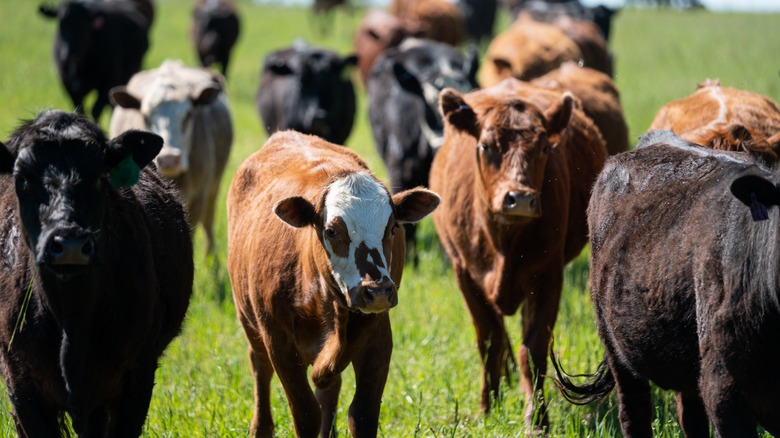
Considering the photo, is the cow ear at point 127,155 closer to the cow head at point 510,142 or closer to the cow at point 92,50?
the cow head at point 510,142

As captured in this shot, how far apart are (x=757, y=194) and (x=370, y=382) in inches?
86.8

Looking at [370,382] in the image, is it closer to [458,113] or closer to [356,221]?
[356,221]

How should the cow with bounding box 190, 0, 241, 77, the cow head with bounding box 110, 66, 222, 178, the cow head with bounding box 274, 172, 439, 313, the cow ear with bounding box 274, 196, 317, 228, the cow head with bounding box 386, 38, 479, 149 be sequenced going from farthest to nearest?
1. the cow with bounding box 190, 0, 241, 77
2. the cow head with bounding box 386, 38, 479, 149
3. the cow head with bounding box 110, 66, 222, 178
4. the cow ear with bounding box 274, 196, 317, 228
5. the cow head with bounding box 274, 172, 439, 313

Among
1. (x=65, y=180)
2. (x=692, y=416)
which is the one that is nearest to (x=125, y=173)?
(x=65, y=180)

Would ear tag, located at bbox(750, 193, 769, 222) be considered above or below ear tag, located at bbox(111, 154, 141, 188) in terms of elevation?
below

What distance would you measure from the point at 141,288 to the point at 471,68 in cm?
863

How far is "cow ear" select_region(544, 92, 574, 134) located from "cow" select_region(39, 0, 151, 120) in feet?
34.4

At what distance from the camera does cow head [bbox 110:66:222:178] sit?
10922mm

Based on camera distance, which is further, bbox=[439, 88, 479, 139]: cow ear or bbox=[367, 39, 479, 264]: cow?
bbox=[367, 39, 479, 264]: cow

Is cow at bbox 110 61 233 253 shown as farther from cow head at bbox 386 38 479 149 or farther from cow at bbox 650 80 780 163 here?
cow at bbox 650 80 780 163

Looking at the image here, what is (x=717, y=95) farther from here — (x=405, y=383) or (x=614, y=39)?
(x=614, y=39)

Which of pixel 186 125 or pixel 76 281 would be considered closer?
pixel 76 281

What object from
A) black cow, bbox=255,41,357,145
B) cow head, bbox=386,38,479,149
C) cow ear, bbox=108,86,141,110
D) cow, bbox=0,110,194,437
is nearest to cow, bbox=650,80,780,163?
cow, bbox=0,110,194,437

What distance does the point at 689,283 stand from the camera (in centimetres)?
487
